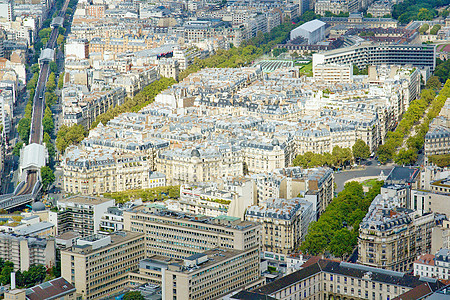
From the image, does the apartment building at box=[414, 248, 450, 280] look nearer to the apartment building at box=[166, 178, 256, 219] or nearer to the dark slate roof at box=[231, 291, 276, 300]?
the dark slate roof at box=[231, 291, 276, 300]

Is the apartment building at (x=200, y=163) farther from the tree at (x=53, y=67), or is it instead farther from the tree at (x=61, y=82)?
the tree at (x=53, y=67)

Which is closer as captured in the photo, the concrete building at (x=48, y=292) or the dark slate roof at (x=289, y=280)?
the concrete building at (x=48, y=292)

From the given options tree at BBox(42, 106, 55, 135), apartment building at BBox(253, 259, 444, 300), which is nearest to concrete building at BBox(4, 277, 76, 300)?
apartment building at BBox(253, 259, 444, 300)

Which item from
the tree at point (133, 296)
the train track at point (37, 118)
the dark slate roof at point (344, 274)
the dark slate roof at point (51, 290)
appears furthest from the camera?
the train track at point (37, 118)

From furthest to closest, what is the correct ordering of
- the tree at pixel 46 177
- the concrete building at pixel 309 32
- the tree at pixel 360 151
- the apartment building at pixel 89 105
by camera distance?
the concrete building at pixel 309 32 → the apartment building at pixel 89 105 → the tree at pixel 360 151 → the tree at pixel 46 177

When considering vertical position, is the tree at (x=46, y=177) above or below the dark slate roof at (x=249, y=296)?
above

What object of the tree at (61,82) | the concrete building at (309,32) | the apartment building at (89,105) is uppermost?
the concrete building at (309,32)

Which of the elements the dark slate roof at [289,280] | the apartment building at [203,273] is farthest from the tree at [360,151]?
the apartment building at [203,273]
